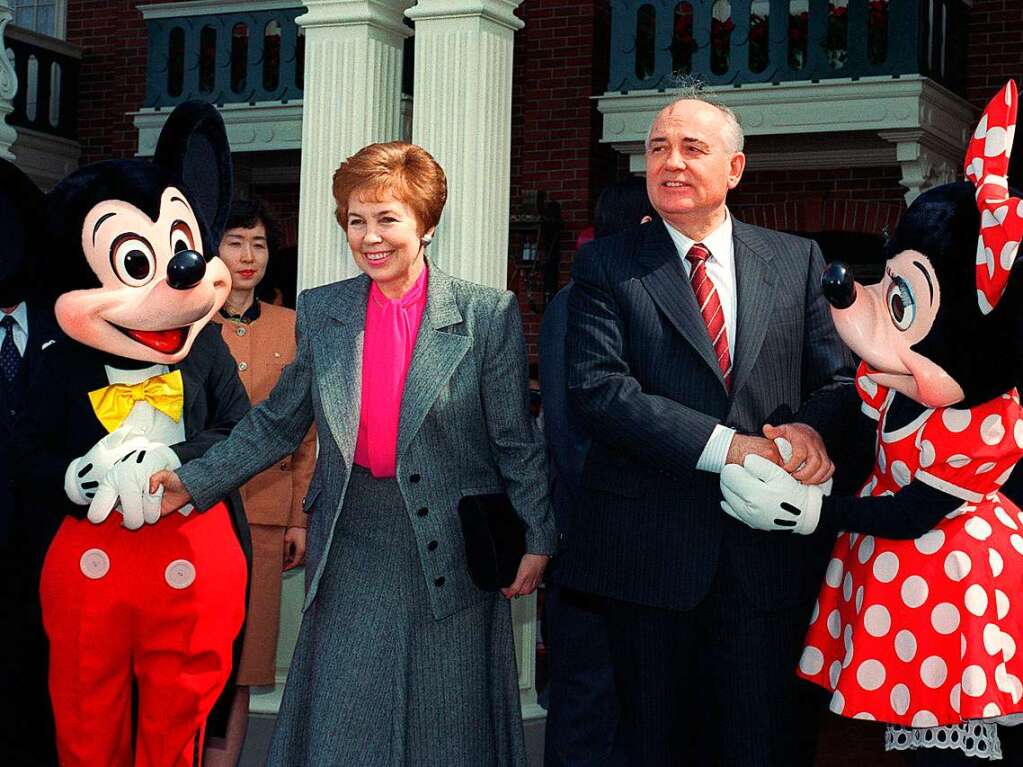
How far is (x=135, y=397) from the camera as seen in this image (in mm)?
3482

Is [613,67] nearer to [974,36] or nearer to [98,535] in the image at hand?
[974,36]

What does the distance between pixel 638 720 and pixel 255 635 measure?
1679 millimetres

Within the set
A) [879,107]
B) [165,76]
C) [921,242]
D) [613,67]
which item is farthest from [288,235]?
[921,242]

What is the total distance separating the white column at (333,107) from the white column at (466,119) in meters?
0.29

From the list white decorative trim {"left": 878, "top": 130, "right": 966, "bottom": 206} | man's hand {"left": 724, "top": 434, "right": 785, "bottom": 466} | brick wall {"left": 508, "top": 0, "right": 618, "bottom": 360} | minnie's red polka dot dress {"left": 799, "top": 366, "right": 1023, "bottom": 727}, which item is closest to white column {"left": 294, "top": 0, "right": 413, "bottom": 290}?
man's hand {"left": 724, "top": 434, "right": 785, "bottom": 466}

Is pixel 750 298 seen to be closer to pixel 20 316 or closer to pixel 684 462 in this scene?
pixel 684 462

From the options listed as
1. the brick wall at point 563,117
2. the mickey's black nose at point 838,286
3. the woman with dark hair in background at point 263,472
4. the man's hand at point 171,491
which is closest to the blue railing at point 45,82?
the brick wall at point 563,117

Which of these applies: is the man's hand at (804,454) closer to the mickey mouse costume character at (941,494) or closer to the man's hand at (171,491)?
the mickey mouse costume character at (941,494)

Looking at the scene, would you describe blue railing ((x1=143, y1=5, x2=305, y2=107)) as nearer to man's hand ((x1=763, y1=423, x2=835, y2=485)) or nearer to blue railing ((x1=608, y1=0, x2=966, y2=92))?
blue railing ((x1=608, y1=0, x2=966, y2=92))

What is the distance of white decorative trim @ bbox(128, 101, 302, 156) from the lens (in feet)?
36.1

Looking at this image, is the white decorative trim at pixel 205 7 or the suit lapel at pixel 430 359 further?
the white decorative trim at pixel 205 7

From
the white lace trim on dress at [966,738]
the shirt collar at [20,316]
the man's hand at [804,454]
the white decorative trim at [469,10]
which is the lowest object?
the white lace trim on dress at [966,738]

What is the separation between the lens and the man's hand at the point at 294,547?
4.48 m

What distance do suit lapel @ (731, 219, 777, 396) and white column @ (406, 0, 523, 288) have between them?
1780mm
